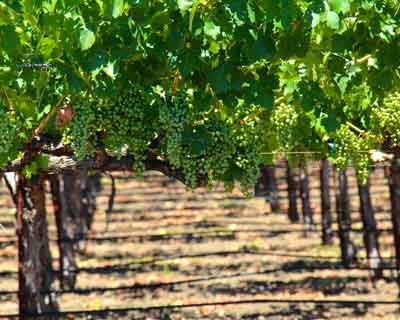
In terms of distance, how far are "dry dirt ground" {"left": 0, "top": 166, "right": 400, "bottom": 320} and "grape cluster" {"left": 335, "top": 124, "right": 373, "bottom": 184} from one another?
1742mm

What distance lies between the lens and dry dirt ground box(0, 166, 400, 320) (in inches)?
675

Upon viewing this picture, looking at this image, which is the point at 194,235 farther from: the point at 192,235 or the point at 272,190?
the point at 272,190

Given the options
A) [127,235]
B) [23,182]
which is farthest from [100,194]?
[23,182]

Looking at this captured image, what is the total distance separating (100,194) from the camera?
Result: 3584cm

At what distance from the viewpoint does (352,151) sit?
9.88m

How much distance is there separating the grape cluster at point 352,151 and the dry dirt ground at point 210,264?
5.71 ft

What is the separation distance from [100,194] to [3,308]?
18491 mm

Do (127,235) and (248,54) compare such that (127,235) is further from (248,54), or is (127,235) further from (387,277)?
(248,54)

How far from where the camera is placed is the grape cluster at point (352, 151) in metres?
9.83

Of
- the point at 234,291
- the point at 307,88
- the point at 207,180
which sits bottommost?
the point at 234,291

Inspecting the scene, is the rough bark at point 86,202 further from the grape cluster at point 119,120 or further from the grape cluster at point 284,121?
the grape cluster at point 119,120

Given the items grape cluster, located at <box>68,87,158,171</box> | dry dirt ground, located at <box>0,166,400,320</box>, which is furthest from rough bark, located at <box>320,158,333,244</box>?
grape cluster, located at <box>68,87,158,171</box>

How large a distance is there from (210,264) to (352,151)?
12.4 m

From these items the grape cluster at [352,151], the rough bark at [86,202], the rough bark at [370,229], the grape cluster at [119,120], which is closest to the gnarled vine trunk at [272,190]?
the rough bark at [86,202]
